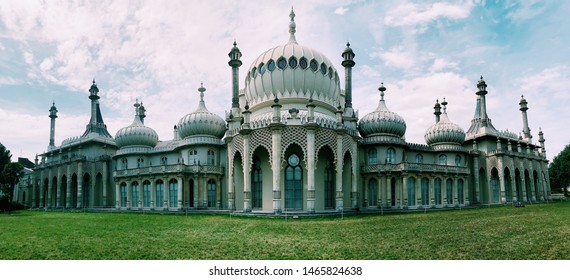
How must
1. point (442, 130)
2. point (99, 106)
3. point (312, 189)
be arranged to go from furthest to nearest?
1. point (99, 106)
2. point (442, 130)
3. point (312, 189)

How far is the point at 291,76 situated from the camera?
35531mm

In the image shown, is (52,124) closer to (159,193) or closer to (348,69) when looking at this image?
(159,193)

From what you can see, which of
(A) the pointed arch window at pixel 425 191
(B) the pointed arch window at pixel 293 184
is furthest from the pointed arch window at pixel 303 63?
(A) the pointed arch window at pixel 425 191

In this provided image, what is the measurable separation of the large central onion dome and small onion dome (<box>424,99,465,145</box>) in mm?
15196

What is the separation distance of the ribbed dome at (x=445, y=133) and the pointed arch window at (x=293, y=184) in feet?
A: 70.3

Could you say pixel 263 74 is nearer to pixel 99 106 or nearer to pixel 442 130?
pixel 442 130

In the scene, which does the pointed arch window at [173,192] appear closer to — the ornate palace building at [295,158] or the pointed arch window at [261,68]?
the ornate palace building at [295,158]

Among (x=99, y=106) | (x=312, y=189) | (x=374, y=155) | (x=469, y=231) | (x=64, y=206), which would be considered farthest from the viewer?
(x=99, y=106)

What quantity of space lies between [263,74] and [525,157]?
37.6 metres

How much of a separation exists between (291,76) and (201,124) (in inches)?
529

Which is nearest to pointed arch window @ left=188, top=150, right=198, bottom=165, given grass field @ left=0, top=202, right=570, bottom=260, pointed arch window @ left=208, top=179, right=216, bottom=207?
pointed arch window @ left=208, top=179, right=216, bottom=207

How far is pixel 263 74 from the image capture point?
36812mm

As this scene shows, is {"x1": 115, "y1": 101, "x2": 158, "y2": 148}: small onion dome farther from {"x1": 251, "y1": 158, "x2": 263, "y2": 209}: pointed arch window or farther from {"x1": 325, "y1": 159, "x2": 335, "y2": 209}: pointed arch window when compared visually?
{"x1": 325, "y1": 159, "x2": 335, "y2": 209}: pointed arch window

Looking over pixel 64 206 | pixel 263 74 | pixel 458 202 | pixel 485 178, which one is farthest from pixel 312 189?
pixel 64 206
